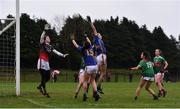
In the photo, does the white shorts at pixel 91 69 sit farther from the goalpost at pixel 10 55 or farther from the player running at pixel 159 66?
the player running at pixel 159 66

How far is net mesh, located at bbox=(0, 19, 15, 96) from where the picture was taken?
920 inches

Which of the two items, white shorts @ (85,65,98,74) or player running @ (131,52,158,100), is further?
player running @ (131,52,158,100)

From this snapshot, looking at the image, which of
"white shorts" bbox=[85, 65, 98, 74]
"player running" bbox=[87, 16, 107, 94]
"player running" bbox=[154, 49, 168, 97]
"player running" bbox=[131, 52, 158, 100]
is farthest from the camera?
"player running" bbox=[154, 49, 168, 97]

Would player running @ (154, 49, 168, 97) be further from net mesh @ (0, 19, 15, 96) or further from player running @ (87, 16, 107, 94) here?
net mesh @ (0, 19, 15, 96)

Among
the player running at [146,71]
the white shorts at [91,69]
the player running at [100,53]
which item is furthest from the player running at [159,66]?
the white shorts at [91,69]

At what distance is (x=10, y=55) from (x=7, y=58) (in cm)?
18

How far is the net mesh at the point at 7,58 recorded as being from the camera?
2337 centimetres

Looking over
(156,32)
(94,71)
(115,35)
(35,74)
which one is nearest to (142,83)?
(94,71)

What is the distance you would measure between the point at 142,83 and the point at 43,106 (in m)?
5.71

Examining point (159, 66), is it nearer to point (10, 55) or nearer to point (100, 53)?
point (100, 53)

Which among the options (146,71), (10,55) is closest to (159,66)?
(146,71)

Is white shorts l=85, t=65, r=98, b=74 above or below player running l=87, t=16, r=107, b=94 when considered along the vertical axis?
below

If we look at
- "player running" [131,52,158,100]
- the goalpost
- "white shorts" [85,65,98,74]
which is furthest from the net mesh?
"player running" [131,52,158,100]

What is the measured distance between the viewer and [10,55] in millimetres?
25219
